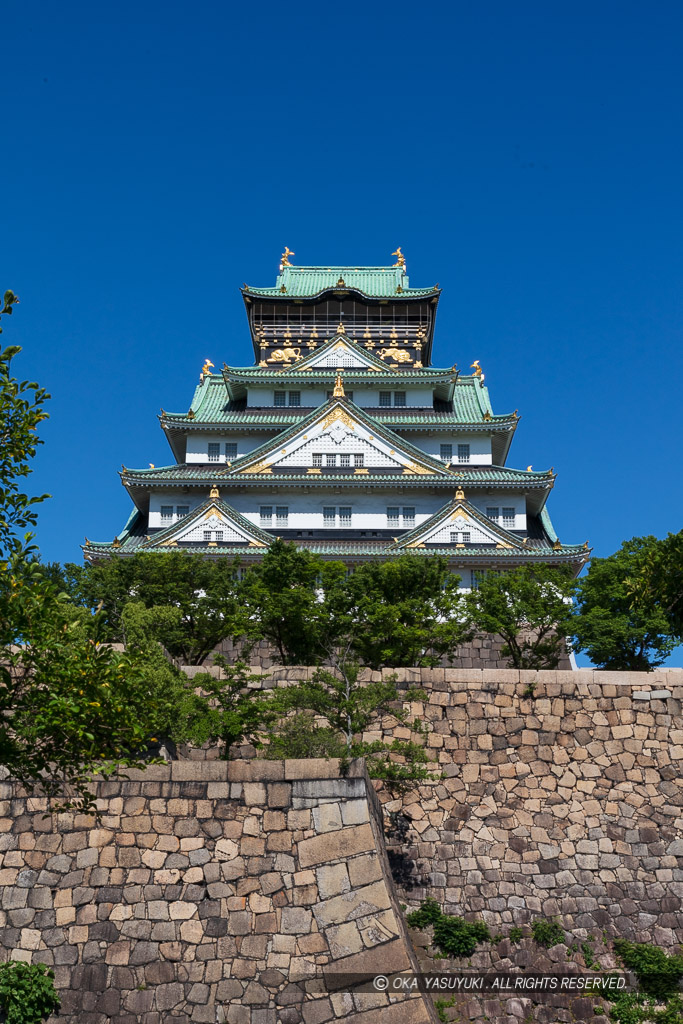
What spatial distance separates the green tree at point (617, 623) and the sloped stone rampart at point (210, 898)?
1279 centimetres

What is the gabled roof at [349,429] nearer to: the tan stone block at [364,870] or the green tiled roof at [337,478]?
the green tiled roof at [337,478]

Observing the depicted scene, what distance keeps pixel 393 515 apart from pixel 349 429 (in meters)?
3.80

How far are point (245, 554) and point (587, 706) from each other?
16538 millimetres

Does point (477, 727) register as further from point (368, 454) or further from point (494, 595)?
point (368, 454)

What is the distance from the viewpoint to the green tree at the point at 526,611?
26.8m

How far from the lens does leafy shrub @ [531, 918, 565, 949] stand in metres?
19.3

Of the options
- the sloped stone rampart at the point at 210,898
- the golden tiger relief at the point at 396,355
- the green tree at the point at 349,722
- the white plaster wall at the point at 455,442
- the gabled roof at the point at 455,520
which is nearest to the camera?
the sloped stone rampart at the point at 210,898

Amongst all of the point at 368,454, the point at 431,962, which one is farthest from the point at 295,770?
the point at 368,454

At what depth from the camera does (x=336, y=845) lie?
14.9 metres

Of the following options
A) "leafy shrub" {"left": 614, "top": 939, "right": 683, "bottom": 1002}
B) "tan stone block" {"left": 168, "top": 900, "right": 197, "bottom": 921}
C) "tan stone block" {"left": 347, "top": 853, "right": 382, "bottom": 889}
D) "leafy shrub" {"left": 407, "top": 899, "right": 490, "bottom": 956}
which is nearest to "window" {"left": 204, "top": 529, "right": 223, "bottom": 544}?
"leafy shrub" {"left": 407, "top": 899, "right": 490, "bottom": 956}

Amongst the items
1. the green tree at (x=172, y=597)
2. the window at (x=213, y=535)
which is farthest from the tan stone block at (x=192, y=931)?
the window at (x=213, y=535)

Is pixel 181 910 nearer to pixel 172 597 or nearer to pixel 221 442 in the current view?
pixel 172 597

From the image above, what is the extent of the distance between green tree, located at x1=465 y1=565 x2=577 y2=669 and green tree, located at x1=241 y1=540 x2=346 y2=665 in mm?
3709

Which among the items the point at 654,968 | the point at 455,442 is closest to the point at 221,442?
the point at 455,442
